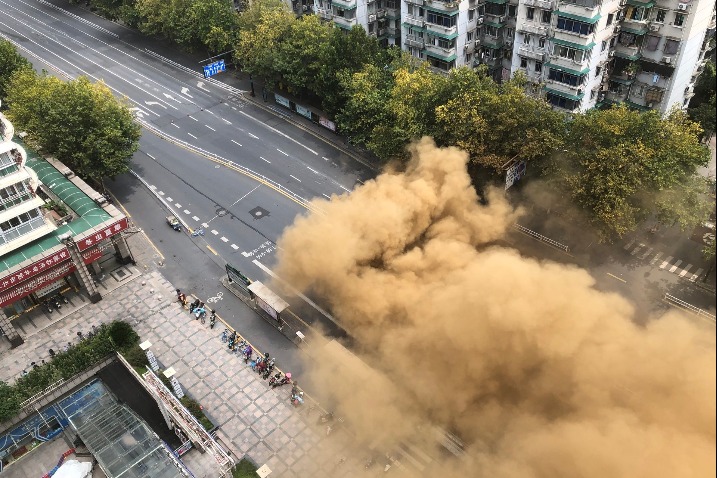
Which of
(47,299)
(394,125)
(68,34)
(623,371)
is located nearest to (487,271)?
(623,371)

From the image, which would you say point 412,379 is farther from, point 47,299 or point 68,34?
point 68,34

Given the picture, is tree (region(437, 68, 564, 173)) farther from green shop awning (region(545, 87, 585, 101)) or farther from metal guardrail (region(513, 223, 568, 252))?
green shop awning (region(545, 87, 585, 101))

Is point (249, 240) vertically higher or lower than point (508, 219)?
lower

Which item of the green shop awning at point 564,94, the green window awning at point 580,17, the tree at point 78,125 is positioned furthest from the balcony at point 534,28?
the tree at point 78,125

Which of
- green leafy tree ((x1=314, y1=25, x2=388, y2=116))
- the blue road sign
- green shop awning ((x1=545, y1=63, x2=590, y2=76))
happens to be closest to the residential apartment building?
green shop awning ((x1=545, y1=63, x2=590, y2=76))

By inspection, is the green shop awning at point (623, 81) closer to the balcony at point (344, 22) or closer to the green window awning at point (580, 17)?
the green window awning at point (580, 17)
